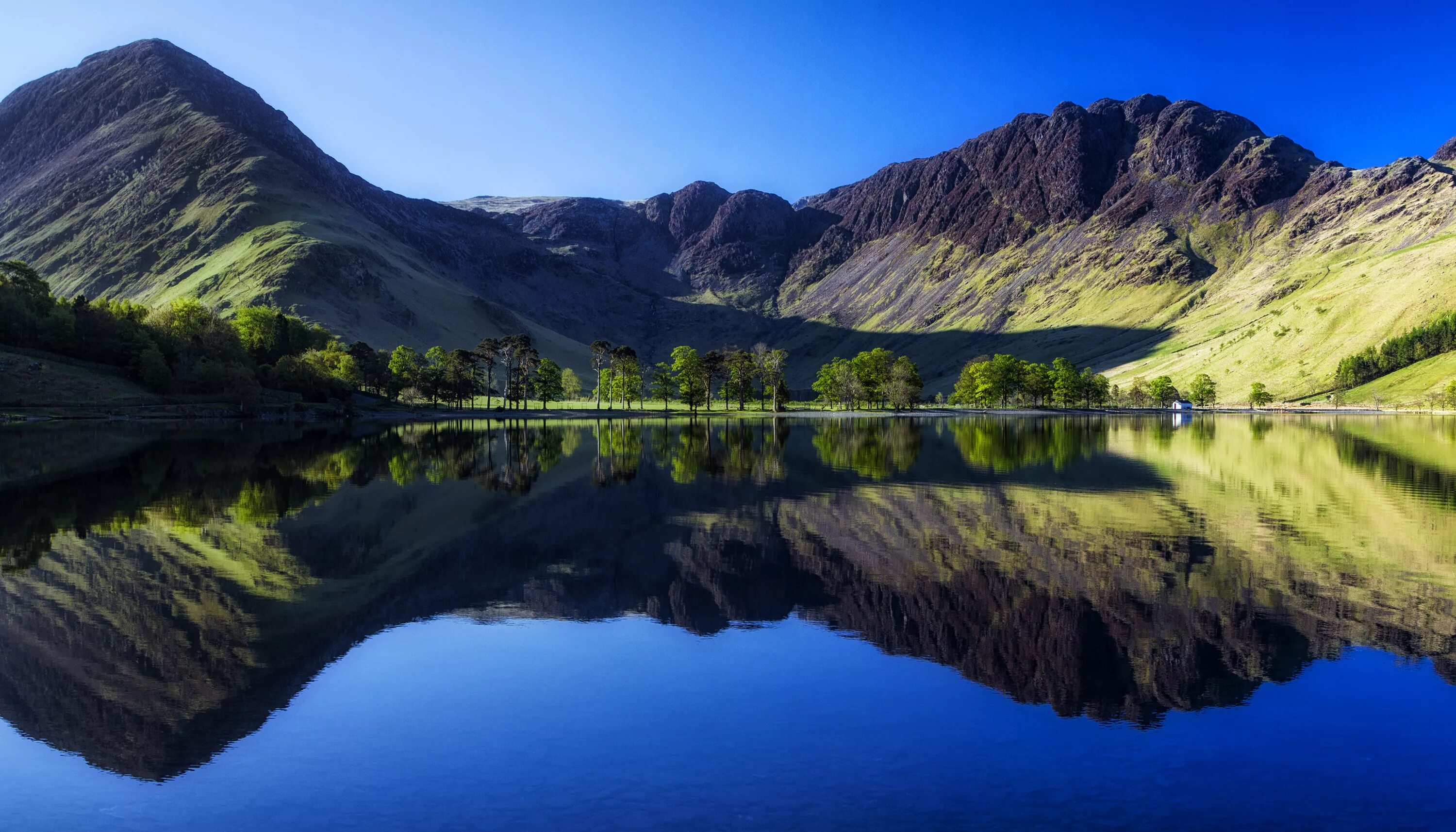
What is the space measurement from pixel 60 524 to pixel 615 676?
80.0 ft

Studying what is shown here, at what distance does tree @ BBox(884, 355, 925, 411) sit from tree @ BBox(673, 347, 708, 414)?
37.2 m

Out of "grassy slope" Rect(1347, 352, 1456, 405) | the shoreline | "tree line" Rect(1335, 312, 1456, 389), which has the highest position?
"tree line" Rect(1335, 312, 1456, 389)

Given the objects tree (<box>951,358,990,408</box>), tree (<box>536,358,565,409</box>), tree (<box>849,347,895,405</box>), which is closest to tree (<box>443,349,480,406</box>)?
tree (<box>536,358,565,409</box>)

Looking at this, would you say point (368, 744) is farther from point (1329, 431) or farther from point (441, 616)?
point (1329, 431)

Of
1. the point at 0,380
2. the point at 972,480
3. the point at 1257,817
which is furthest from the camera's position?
the point at 0,380

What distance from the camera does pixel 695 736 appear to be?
11.7 m

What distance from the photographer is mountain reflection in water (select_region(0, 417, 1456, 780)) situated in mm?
13797

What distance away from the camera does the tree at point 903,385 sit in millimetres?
166375

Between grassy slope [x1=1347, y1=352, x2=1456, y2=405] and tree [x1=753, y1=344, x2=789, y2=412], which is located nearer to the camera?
tree [x1=753, y1=344, x2=789, y2=412]

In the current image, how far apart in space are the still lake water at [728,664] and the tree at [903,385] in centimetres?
13292

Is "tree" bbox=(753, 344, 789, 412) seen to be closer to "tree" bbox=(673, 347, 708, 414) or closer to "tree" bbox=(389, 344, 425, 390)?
"tree" bbox=(673, 347, 708, 414)

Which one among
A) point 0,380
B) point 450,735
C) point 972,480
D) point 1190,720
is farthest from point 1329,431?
point 0,380

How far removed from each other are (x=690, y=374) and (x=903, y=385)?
4288 centimetres

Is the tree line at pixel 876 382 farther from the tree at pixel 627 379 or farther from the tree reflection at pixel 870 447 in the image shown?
the tree reflection at pixel 870 447
